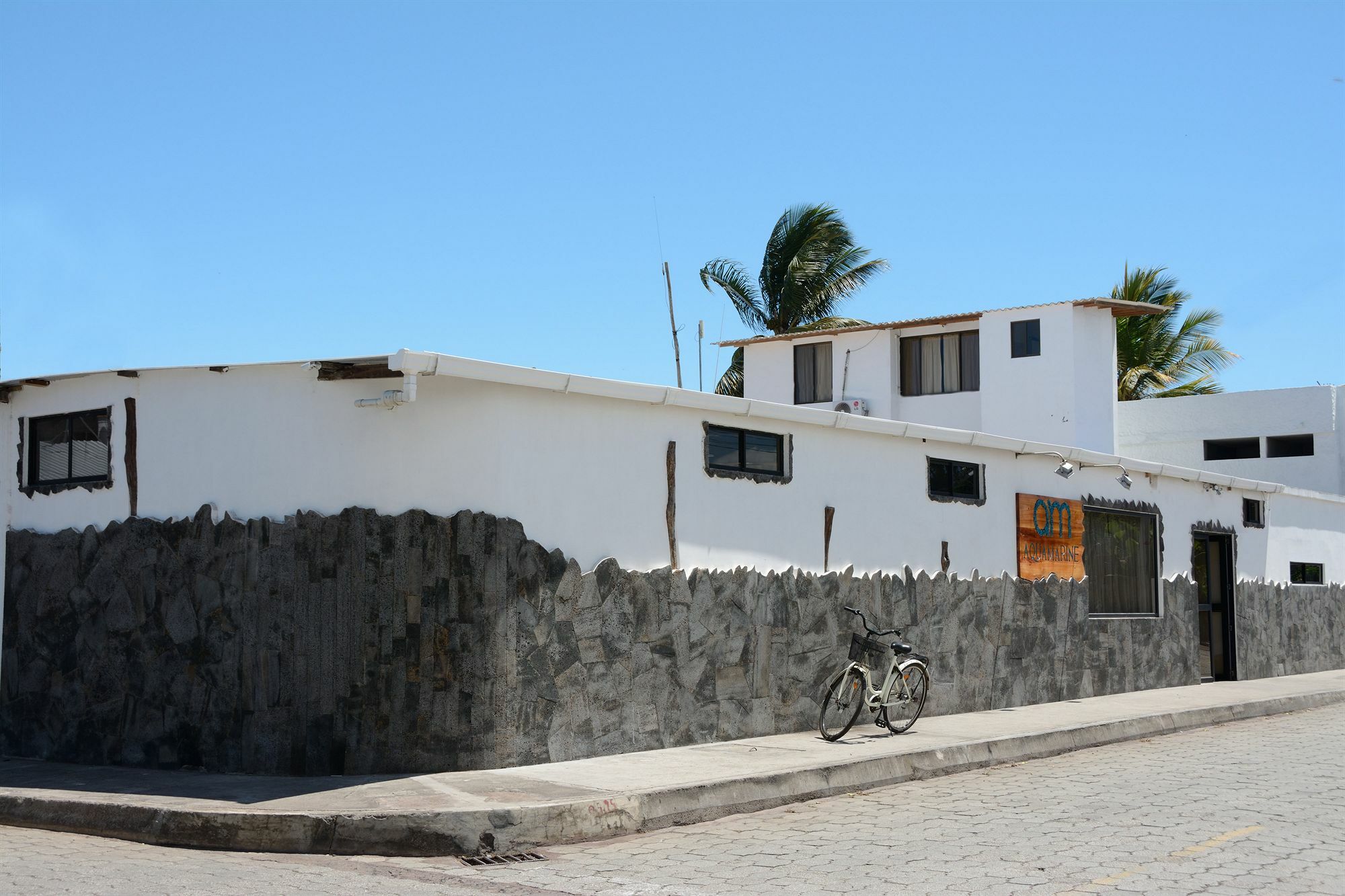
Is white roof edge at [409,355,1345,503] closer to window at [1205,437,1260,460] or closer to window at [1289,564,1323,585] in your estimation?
window at [1289,564,1323,585]

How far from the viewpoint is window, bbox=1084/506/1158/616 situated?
17781 mm

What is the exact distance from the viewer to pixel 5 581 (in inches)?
476

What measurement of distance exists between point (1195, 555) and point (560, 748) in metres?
13.1

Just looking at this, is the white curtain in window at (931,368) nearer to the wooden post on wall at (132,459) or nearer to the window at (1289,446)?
the window at (1289,446)

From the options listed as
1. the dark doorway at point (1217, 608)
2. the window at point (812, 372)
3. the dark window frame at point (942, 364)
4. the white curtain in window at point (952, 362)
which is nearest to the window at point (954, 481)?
the dark doorway at point (1217, 608)

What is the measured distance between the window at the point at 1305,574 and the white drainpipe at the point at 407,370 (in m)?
18.2

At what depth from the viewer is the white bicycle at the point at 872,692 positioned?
12.4 m

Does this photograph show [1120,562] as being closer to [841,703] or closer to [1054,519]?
[1054,519]

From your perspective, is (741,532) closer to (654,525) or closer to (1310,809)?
(654,525)

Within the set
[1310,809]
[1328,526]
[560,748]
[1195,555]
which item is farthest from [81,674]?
[1328,526]

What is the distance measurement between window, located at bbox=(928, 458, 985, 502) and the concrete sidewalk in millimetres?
3247

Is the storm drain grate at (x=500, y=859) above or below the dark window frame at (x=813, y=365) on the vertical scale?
below

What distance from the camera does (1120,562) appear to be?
60.5ft

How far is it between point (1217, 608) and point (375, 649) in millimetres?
15438
